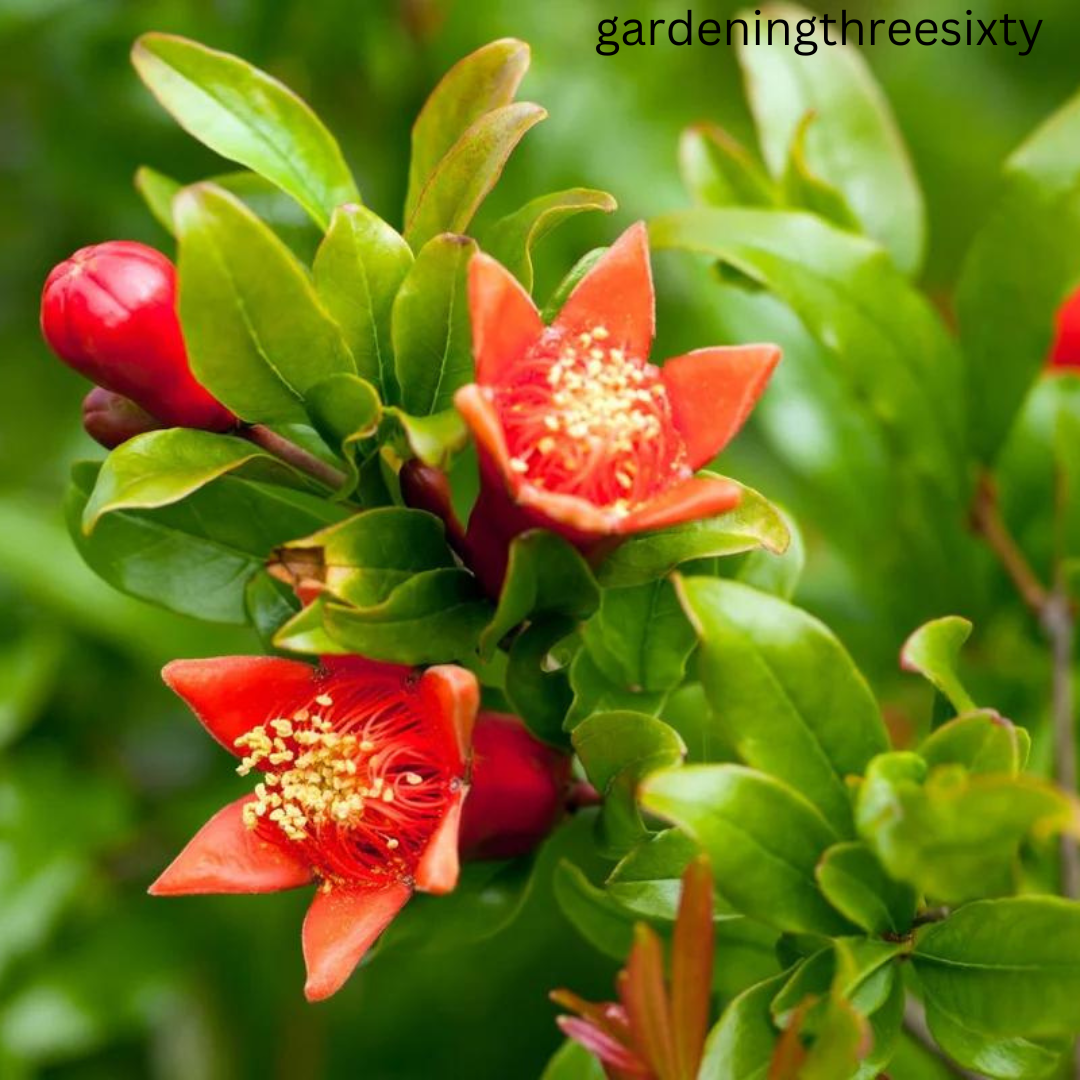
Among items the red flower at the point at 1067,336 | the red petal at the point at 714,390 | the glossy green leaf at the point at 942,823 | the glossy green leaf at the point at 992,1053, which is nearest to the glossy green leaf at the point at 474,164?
the red petal at the point at 714,390

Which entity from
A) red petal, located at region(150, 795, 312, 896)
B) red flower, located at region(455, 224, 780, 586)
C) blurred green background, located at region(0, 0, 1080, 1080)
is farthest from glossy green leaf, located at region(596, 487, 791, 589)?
blurred green background, located at region(0, 0, 1080, 1080)

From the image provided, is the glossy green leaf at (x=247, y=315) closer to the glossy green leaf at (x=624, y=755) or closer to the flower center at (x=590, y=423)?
the flower center at (x=590, y=423)

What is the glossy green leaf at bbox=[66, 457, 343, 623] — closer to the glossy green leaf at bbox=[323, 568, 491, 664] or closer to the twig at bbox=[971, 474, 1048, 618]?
the glossy green leaf at bbox=[323, 568, 491, 664]

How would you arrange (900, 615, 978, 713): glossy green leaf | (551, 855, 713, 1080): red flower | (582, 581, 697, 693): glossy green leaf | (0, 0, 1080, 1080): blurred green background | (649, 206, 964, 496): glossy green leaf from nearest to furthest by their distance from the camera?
(551, 855, 713, 1080): red flower < (900, 615, 978, 713): glossy green leaf < (582, 581, 697, 693): glossy green leaf < (649, 206, 964, 496): glossy green leaf < (0, 0, 1080, 1080): blurred green background

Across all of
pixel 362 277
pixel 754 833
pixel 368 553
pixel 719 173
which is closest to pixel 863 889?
pixel 754 833

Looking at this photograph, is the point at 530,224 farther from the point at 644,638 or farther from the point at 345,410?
the point at 644,638

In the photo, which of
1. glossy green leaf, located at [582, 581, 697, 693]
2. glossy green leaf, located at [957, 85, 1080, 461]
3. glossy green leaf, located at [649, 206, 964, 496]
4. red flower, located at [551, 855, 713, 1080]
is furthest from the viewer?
glossy green leaf, located at [957, 85, 1080, 461]

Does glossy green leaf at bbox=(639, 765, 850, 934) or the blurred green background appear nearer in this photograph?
glossy green leaf at bbox=(639, 765, 850, 934)
